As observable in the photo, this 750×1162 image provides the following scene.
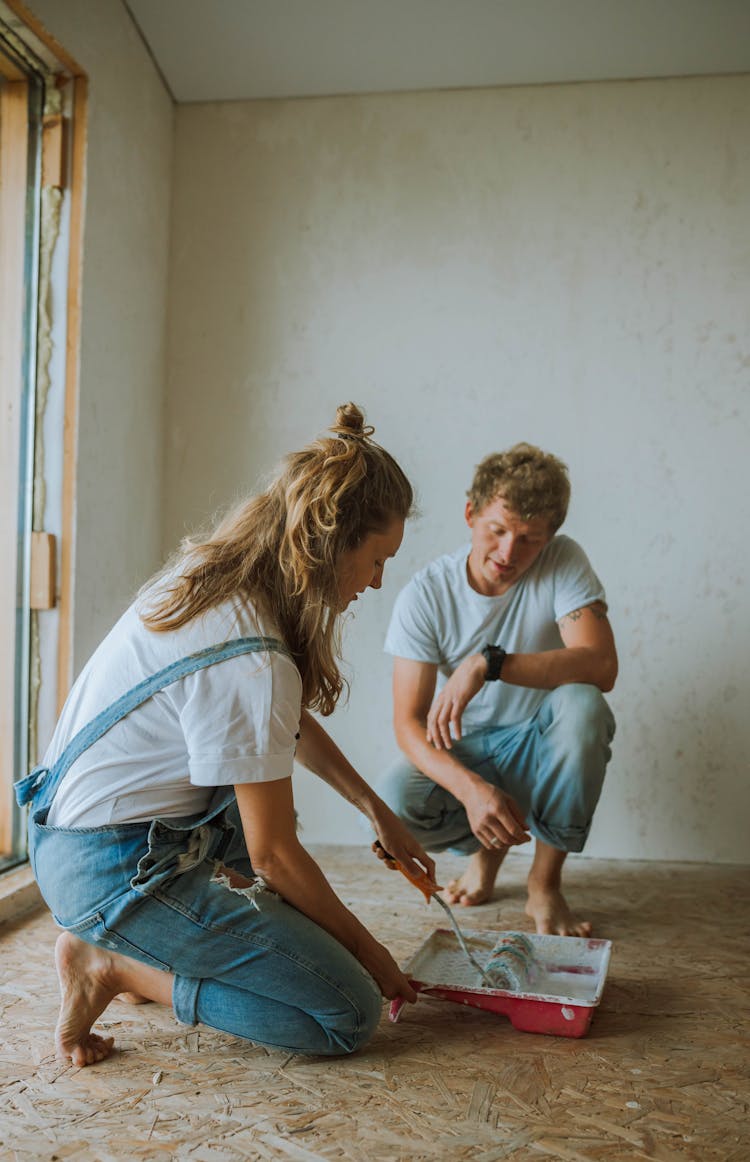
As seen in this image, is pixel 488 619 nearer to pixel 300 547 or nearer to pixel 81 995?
pixel 300 547

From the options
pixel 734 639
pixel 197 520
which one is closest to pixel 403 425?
pixel 197 520

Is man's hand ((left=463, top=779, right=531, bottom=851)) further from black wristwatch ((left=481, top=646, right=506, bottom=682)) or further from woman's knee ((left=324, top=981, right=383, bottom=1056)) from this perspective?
woman's knee ((left=324, top=981, right=383, bottom=1056))

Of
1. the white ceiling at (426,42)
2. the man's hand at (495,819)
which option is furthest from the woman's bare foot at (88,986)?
the white ceiling at (426,42)

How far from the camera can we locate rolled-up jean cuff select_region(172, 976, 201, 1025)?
155 cm

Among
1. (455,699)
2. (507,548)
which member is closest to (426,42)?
(507,548)

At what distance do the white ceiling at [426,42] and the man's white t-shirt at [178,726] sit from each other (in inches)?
78.5

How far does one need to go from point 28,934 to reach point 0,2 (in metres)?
1.97

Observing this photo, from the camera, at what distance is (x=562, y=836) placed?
88.1 inches

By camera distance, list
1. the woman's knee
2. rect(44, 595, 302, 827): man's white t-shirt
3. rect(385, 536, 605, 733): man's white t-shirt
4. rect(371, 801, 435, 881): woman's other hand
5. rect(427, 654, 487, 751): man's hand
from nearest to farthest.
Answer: rect(44, 595, 302, 827): man's white t-shirt → the woman's knee → rect(371, 801, 435, 881): woman's other hand → rect(427, 654, 487, 751): man's hand → rect(385, 536, 605, 733): man's white t-shirt

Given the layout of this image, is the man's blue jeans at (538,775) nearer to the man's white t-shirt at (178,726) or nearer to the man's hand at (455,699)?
the man's hand at (455,699)

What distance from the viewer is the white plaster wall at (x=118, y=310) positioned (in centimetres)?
256

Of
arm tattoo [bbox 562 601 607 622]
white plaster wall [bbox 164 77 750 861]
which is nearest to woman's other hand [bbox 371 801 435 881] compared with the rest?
arm tattoo [bbox 562 601 607 622]

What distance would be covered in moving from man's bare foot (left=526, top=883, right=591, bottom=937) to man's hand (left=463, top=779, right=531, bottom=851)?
252 mm

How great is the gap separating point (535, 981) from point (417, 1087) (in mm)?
415
